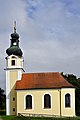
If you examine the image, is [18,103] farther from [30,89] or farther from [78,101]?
[78,101]

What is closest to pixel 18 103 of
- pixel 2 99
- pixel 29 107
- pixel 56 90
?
pixel 29 107

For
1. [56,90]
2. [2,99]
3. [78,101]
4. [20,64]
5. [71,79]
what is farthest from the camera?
[2,99]

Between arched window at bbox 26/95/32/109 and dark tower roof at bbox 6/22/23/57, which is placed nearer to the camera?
arched window at bbox 26/95/32/109

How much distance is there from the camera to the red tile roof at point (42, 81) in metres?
54.8

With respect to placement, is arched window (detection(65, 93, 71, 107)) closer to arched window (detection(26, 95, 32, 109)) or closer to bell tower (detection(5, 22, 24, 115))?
arched window (detection(26, 95, 32, 109))

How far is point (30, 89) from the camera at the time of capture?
5525 centimetres

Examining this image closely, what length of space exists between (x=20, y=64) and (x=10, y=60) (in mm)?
1761

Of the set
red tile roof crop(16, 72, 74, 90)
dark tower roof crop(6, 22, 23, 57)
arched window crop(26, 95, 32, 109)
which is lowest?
arched window crop(26, 95, 32, 109)

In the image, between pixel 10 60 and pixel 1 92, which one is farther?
pixel 1 92

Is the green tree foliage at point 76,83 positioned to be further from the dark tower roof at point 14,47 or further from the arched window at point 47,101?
the dark tower roof at point 14,47

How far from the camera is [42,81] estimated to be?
55.9 meters

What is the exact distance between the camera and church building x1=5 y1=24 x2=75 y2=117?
54.0 meters

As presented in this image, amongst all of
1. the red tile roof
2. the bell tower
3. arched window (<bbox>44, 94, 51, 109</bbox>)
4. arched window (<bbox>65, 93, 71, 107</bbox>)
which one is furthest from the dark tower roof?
arched window (<bbox>65, 93, 71, 107</bbox>)

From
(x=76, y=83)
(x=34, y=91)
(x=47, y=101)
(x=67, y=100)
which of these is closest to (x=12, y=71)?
(x=34, y=91)
